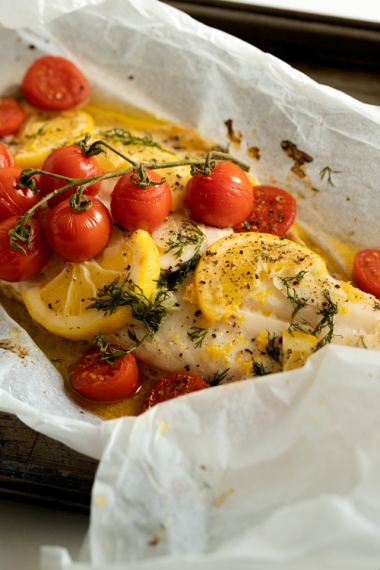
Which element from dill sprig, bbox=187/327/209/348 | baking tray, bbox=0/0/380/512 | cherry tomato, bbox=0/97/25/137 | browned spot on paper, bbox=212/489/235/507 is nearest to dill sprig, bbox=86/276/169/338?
dill sprig, bbox=187/327/209/348

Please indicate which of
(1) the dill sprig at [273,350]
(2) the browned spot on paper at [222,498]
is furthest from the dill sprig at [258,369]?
(2) the browned spot on paper at [222,498]

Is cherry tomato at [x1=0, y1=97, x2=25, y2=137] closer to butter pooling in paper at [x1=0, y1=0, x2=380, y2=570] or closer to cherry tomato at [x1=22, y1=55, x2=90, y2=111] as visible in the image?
cherry tomato at [x1=22, y1=55, x2=90, y2=111]

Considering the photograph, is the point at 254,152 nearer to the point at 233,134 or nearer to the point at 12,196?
the point at 233,134

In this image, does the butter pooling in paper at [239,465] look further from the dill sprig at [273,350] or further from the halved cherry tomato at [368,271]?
the halved cherry tomato at [368,271]

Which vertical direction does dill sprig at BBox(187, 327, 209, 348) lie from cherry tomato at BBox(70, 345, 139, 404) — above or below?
above

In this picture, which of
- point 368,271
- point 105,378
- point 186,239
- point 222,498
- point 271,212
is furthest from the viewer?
point 271,212

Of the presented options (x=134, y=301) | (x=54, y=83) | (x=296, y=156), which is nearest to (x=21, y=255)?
(x=134, y=301)

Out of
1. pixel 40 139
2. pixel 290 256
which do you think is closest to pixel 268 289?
pixel 290 256
